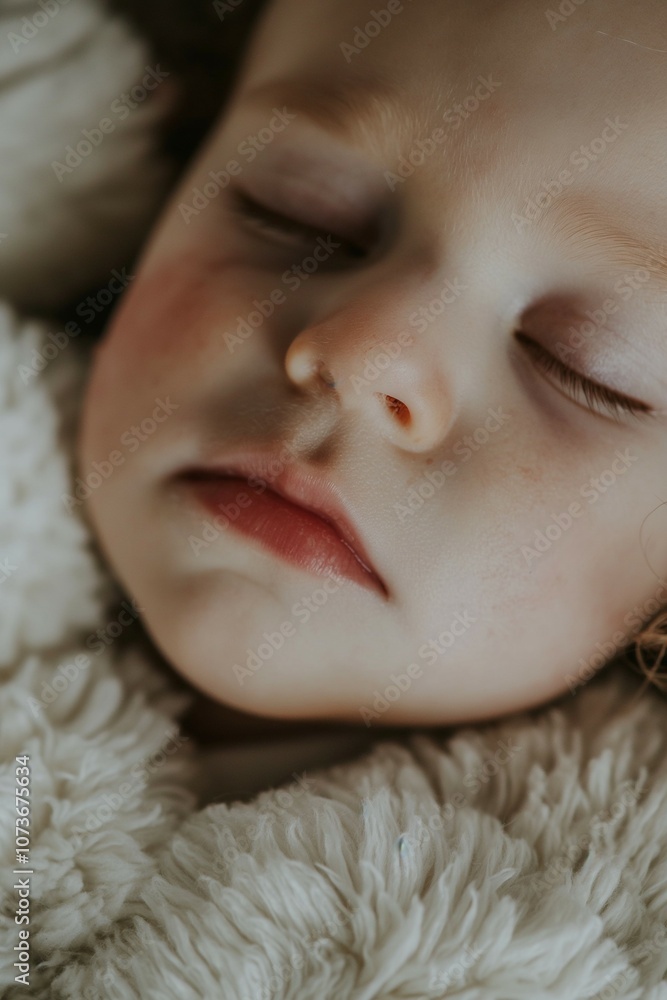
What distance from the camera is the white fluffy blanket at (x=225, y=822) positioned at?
1.88 ft

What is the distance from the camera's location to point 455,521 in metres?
0.64

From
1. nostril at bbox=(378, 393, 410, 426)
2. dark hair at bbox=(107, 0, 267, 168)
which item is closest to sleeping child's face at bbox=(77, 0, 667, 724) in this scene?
nostril at bbox=(378, 393, 410, 426)

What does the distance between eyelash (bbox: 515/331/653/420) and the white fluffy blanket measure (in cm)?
27

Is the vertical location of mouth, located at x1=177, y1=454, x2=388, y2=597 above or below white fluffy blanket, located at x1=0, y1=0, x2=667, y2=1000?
above

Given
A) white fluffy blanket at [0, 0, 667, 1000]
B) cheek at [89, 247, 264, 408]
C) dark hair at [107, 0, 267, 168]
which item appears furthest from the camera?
dark hair at [107, 0, 267, 168]

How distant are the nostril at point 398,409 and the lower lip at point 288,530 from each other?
10 centimetres

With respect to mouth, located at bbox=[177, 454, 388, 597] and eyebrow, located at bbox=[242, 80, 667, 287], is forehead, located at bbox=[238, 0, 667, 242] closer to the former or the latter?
eyebrow, located at bbox=[242, 80, 667, 287]

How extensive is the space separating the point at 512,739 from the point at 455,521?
0.22 m

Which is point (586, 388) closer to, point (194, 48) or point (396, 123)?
point (396, 123)

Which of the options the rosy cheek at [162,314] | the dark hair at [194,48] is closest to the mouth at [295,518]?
the rosy cheek at [162,314]

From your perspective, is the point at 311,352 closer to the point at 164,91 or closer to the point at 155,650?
the point at 155,650

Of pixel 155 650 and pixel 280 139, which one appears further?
pixel 155 650

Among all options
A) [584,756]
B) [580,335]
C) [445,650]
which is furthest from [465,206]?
[584,756]

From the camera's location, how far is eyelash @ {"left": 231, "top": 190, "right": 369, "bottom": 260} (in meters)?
0.74
